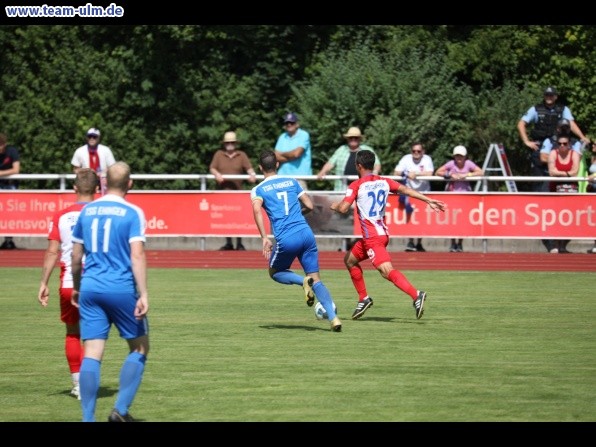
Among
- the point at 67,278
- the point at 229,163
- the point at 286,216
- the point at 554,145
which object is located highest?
the point at 554,145

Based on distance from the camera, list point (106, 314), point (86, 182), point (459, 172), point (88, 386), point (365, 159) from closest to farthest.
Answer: point (88, 386) < point (106, 314) < point (86, 182) < point (365, 159) < point (459, 172)

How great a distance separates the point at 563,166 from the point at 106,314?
1654 cm

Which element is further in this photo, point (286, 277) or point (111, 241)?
point (286, 277)

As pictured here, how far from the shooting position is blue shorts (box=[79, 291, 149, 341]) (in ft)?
29.6

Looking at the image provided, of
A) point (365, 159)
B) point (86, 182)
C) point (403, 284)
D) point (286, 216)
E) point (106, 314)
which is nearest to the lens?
point (106, 314)

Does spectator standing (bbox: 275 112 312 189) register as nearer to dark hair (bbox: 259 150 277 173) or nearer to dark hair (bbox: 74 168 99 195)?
dark hair (bbox: 259 150 277 173)

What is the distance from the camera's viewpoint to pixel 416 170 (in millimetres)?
24391

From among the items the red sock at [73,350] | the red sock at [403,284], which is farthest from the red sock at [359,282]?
the red sock at [73,350]

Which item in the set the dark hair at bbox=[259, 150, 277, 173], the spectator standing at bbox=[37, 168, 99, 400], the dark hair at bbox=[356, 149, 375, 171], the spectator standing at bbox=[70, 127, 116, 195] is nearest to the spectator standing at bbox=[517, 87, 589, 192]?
the spectator standing at bbox=[70, 127, 116, 195]

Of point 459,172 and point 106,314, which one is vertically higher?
point 459,172

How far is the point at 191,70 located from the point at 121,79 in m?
1.83

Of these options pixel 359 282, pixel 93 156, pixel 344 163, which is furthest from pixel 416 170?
pixel 359 282

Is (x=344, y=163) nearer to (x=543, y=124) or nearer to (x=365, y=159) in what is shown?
(x=543, y=124)

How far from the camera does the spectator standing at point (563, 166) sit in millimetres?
24062
